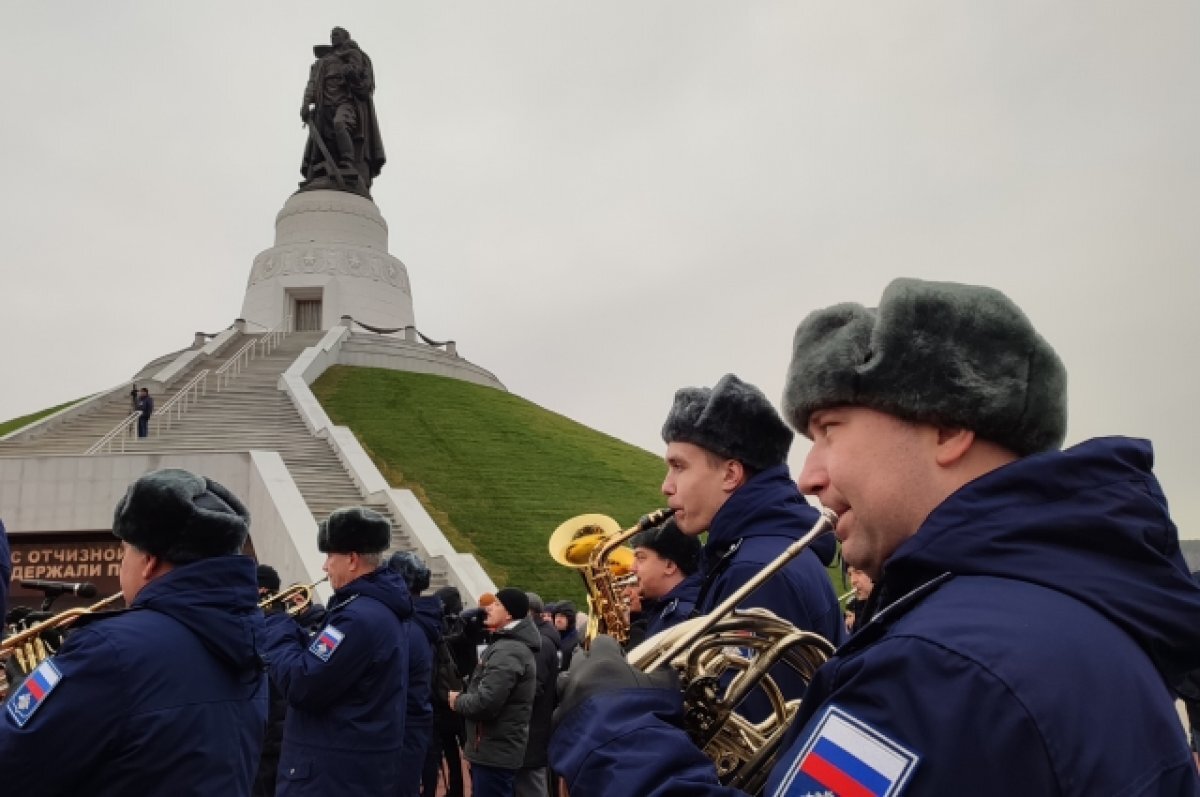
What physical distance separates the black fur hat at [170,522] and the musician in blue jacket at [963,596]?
1.70m

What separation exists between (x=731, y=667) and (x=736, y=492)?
4.04ft

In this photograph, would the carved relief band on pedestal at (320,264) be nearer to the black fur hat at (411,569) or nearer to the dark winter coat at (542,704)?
the black fur hat at (411,569)

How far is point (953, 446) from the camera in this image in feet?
5.50

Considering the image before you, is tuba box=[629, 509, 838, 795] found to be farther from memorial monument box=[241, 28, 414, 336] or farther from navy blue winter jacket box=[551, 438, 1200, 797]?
memorial monument box=[241, 28, 414, 336]

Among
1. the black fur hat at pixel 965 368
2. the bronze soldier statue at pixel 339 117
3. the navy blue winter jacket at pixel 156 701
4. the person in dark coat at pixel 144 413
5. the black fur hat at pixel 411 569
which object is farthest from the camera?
the bronze soldier statue at pixel 339 117

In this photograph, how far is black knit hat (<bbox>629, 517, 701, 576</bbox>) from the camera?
448 centimetres

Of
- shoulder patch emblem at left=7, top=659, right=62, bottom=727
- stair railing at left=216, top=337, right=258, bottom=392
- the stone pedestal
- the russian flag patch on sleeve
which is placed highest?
the stone pedestal

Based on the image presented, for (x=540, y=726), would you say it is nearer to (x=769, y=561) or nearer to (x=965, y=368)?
(x=769, y=561)

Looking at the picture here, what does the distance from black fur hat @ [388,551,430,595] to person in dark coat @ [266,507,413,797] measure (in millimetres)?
2077

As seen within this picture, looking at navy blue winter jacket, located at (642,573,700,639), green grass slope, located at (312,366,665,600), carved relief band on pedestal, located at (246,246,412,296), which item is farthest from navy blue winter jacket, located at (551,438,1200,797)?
carved relief band on pedestal, located at (246,246,412,296)

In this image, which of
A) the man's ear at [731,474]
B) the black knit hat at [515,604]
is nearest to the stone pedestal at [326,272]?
the black knit hat at [515,604]

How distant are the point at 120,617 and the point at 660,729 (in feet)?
6.15

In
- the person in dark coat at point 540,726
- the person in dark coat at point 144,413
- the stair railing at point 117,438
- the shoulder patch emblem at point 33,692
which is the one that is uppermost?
the person in dark coat at point 144,413

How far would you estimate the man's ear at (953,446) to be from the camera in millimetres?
1673
